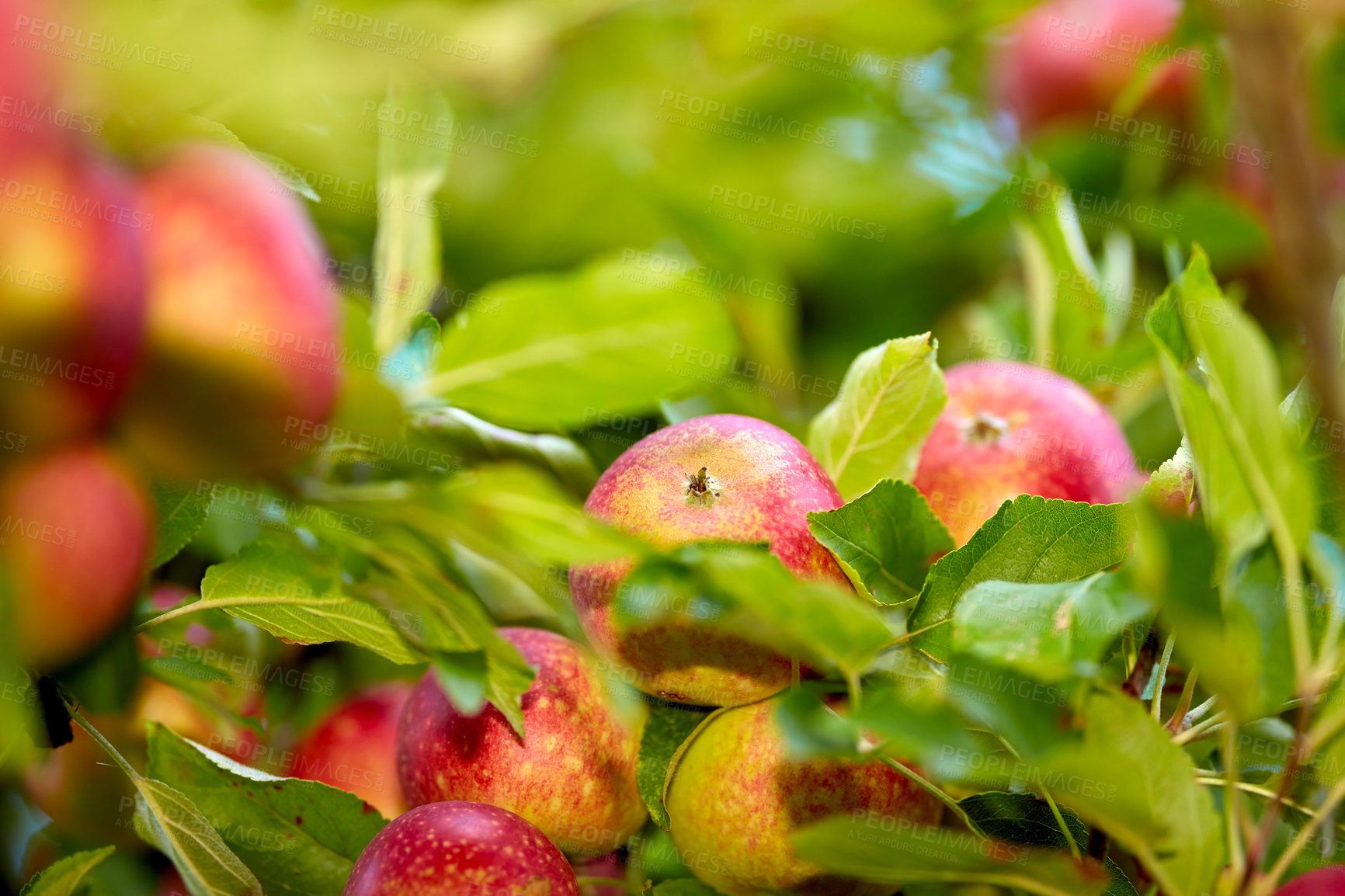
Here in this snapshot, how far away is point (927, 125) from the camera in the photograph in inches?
57.7

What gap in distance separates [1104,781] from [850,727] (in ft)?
0.35

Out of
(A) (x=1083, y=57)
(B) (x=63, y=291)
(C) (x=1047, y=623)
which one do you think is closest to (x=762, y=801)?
(C) (x=1047, y=623)

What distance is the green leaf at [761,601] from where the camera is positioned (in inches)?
16.5

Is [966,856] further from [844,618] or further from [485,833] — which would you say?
[485,833]

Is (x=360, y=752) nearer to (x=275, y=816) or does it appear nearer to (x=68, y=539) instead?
(x=275, y=816)

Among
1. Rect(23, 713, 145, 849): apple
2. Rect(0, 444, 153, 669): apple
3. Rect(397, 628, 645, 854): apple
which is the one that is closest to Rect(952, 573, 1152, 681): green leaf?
Rect(397, 628, 645, 854): apple

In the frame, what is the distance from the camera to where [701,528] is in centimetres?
57

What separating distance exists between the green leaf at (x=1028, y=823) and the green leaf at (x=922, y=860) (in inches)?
2.9

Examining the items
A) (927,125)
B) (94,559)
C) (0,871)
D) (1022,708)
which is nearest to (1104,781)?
(1022,708)

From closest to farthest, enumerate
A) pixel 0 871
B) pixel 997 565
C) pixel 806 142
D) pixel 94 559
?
pixel 94 559, pixel 997 565, pixel 0 871, pixel 806 142

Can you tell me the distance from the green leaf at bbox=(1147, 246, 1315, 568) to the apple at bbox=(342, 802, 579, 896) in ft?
1.19

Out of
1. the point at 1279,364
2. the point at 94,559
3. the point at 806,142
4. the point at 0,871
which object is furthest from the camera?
the point at 806,142

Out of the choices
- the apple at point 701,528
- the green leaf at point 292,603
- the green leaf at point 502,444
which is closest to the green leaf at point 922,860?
the apple at point 701,528

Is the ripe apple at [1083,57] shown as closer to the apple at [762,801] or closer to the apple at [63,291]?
the apple at [762,801]
